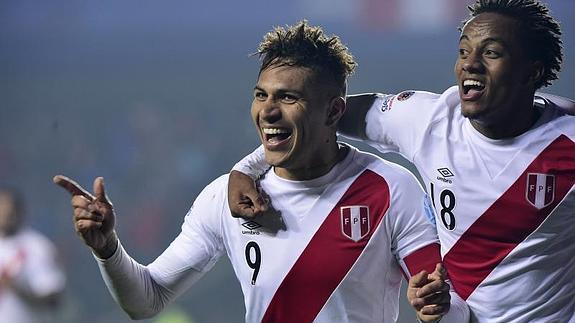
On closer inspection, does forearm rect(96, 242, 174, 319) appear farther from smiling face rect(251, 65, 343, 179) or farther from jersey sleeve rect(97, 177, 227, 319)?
smiling face rect(251, 65, 343, 179)

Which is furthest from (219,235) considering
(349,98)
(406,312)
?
(406,312)

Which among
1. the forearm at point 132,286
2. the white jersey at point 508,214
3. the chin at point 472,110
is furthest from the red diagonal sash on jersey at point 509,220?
the forearm at point 132,286

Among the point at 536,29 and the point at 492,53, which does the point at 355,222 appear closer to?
the point at 492,53

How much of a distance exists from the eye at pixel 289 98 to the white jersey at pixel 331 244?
0.77 feet

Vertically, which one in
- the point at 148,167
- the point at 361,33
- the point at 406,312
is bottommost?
the point at 406,312

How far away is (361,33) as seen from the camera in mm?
7754

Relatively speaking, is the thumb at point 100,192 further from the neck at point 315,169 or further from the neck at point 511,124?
the neck at point 511,124

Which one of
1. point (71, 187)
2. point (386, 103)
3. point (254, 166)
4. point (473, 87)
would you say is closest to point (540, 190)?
point (473, 87)

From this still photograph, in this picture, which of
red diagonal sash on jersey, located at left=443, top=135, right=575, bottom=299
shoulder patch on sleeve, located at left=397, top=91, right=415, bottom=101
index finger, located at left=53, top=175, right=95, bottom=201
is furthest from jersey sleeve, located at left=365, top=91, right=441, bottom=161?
index finger, located at left=53, top=175, right=95, bottom=201

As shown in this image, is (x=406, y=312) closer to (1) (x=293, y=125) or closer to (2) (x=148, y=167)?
(2) (x=148, y=167)

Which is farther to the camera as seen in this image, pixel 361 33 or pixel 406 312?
pixel 361 33

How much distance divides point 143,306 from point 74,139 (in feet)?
17.5

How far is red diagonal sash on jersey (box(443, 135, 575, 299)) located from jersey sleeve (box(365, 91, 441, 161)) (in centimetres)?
33

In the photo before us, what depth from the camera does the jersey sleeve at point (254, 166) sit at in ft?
10.3
